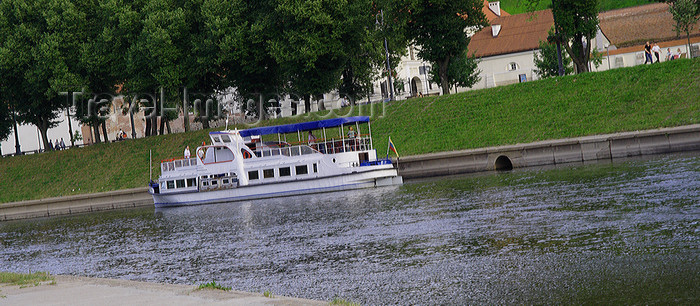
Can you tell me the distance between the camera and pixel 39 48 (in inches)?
2653

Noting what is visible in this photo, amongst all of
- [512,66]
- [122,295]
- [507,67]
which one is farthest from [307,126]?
[512,66]

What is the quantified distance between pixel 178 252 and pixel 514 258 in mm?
13481

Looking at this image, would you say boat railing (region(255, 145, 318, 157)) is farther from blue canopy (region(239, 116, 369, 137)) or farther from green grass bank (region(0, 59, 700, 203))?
green grass bank (region(0, 59, 700, 203))

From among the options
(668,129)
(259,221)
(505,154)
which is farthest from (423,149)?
(259,221)

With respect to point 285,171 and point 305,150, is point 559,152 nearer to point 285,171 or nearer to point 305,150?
point 305,150

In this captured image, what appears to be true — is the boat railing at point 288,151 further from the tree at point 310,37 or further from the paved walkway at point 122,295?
the paved walkway at point 122,295

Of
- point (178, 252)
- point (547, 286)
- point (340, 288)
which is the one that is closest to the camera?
point (547, 286)

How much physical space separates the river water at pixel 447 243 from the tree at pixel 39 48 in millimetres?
28815

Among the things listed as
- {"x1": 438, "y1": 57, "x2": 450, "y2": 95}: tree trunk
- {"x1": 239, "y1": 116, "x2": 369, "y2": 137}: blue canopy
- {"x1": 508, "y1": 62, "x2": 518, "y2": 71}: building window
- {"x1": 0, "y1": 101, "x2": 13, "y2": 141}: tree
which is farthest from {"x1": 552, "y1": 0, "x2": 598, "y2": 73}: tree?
{"x1": 0, "y1": 101, "x2": 13, "y2": 141}: tree

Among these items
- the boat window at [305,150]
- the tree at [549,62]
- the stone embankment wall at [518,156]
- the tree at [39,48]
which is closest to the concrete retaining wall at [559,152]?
the stone embankment wall at [518,156]

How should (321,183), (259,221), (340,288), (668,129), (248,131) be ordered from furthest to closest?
1. (248,131)
2. (321,183)
3. (668,129)
4. (259,221)
5. (340,288)

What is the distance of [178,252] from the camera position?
2728 cm

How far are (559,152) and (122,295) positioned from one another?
3393 centimetres

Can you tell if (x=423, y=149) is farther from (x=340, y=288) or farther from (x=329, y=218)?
(x=340, y=288)
